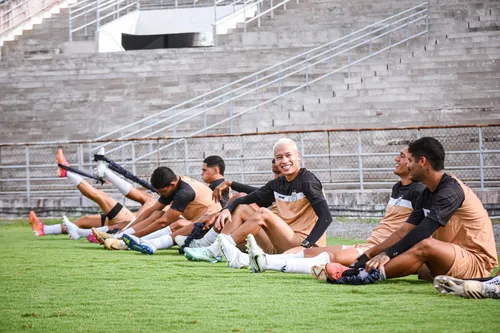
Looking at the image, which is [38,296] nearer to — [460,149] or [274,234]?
[274,234]

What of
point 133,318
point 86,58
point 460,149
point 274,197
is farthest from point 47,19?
point 133,318

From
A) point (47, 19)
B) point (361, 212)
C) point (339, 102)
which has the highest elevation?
point (47, 19)

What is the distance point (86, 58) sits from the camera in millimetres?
27750

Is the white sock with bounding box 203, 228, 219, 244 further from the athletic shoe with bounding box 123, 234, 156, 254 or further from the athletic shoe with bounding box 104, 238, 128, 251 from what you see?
the athletic shoe with bounding box 104, 238, 128, 251

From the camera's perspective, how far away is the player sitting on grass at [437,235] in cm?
721

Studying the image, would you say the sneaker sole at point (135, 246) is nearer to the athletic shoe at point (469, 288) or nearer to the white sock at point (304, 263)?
the white sock at point (304, 263)

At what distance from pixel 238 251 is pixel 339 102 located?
48.5 ft

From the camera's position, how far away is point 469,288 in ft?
22.0

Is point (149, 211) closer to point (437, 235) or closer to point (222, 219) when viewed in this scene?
point (222, 219)

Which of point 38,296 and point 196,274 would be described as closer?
point 38,296

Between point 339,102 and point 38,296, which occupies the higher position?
point 339,102

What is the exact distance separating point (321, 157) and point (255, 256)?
12162mm

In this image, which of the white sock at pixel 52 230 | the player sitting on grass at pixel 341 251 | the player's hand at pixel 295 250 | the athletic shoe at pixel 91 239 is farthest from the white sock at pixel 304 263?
the white sock at pixel 52 230

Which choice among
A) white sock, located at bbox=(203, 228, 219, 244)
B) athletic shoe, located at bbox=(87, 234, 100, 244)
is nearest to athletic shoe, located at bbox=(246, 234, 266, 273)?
white sock, located at bbox=(203, 228, 219, 244)
